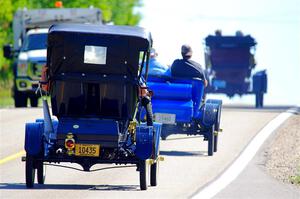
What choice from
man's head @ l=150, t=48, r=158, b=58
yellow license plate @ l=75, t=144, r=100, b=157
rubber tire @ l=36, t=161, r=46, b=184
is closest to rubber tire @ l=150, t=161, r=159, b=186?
yellow license plate @ l=75, t=144, r=100, b=157

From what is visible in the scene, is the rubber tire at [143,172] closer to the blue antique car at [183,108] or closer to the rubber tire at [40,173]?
the rubber tire at [40,173]

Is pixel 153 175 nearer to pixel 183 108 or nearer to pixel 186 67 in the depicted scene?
pixel 183 108

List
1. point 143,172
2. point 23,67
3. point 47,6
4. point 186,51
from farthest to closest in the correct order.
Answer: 1. point 47,6
2. point 23,67
3. point 186,51
4. point 143,172

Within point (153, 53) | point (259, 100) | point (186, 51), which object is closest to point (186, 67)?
point (186, 51)

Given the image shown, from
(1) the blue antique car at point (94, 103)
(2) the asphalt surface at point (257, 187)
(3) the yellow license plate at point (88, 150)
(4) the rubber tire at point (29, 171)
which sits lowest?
(2) the asphalt surface at point (257, 187)

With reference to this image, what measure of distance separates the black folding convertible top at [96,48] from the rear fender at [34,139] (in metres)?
0.76

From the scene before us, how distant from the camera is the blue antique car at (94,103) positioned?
51.6 ft

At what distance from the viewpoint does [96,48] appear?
16.0 metres

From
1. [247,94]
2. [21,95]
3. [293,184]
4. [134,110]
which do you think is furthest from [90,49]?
[247,94]

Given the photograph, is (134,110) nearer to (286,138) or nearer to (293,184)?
(293,184)

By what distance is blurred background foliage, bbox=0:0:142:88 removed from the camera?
5736 centimetres

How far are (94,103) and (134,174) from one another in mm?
2182

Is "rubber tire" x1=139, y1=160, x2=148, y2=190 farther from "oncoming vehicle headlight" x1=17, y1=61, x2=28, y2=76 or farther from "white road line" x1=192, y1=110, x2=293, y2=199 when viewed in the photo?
"oncoming vehicle headlight" x1=17, y1=61, x2=28, y2=76

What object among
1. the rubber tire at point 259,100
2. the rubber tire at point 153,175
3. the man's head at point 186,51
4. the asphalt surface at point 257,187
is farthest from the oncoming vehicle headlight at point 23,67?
the rubber tire at point 153,175
